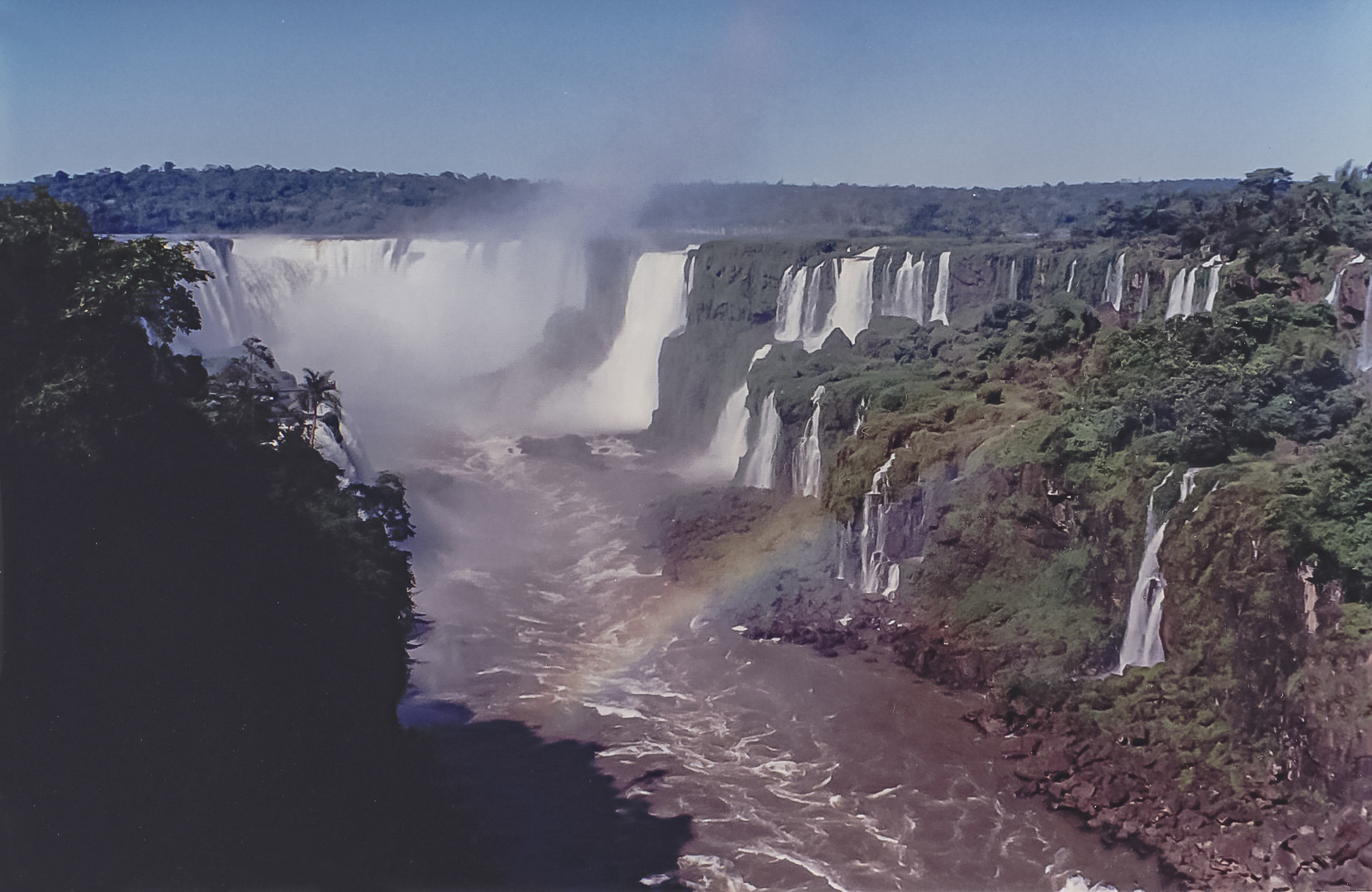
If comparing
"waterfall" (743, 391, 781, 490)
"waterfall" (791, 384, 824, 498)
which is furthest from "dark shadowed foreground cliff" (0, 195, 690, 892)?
"waterfall" (743, 391, 781, 490)

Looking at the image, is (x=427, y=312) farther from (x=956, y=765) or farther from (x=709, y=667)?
(x=956, y=765)

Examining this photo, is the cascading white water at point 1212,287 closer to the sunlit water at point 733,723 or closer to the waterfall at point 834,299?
the waterfall at point 834,299

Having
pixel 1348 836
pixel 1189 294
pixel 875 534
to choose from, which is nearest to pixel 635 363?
pixel 875 534

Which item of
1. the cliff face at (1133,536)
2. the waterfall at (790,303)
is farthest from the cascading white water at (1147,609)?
the waterfall at (790,303)

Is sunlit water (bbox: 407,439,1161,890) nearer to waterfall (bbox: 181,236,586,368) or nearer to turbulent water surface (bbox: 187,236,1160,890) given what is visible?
turbulent water surface (bbox: 187,236,1160,890)

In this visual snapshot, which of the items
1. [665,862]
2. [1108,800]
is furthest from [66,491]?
[1108,800]

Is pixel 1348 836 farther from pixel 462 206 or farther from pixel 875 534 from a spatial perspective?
pixel 462 206
